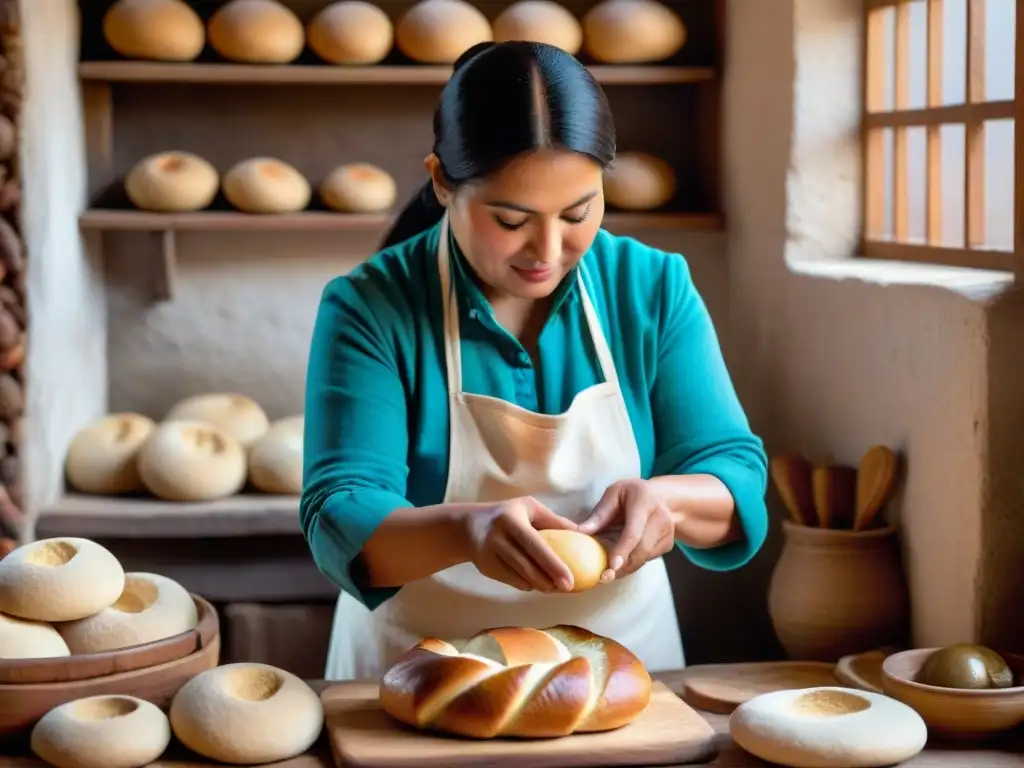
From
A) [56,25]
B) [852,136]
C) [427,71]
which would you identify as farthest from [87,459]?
[852,136]

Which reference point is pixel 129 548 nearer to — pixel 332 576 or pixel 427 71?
→ pixel 427 71

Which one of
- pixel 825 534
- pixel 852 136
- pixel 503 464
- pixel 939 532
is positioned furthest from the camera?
pixel 852 136

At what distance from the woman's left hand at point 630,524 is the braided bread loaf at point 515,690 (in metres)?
0.10

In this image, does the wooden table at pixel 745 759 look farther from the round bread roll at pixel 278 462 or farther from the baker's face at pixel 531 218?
the round bread roll at pixel 278 462

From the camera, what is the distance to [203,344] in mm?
3193

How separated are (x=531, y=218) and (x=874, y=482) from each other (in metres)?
0.92

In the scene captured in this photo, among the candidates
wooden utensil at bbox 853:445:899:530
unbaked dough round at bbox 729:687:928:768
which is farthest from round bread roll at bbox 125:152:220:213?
unbaked dough round at bbox 729:687:928:768

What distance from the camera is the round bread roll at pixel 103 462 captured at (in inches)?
113

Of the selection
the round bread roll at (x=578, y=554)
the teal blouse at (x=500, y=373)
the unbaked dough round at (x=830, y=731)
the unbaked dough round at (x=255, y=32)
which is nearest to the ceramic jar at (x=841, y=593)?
the teal blouse at (x=500, y=373)

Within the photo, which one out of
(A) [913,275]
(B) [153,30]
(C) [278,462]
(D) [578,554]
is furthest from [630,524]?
(B) [153,30]

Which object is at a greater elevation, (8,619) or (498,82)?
(498,82)

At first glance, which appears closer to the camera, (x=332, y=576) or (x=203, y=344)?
(x=332, y=576)

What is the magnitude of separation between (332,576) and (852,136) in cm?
158

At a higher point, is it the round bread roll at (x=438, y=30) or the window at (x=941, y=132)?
the round bread roll at (x=438, y=30)
